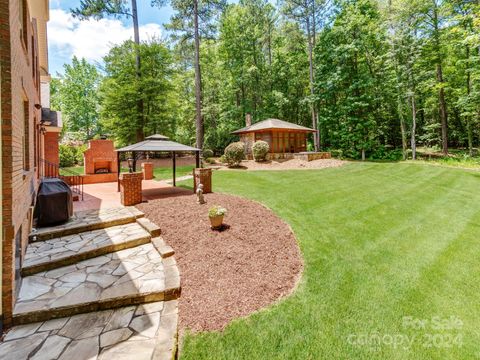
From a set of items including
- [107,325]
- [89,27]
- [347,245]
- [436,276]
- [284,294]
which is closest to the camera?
[107,325]

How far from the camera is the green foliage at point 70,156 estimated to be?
1904 cm

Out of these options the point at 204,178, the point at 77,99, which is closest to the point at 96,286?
the point at 204,178

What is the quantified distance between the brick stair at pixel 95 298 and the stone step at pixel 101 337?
11mm

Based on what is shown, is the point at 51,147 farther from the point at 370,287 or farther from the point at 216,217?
the point at 370,287

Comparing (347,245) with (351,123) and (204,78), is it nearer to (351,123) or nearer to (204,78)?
(351,123)

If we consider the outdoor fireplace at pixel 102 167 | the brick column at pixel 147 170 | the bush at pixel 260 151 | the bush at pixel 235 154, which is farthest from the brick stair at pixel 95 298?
the bush at pixel 260 151

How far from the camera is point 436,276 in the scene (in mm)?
4391

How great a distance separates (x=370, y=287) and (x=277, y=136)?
17.9 metres

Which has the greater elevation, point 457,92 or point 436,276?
point 457,92

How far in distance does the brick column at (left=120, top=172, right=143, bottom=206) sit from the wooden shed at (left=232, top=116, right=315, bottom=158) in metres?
13.6

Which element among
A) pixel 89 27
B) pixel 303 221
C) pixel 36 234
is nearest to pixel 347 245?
pixel 303 221

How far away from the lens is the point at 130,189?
7555mm

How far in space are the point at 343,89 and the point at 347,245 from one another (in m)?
20.9

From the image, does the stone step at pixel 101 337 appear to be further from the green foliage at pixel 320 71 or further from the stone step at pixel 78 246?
the green foliage at pixel 320 71
